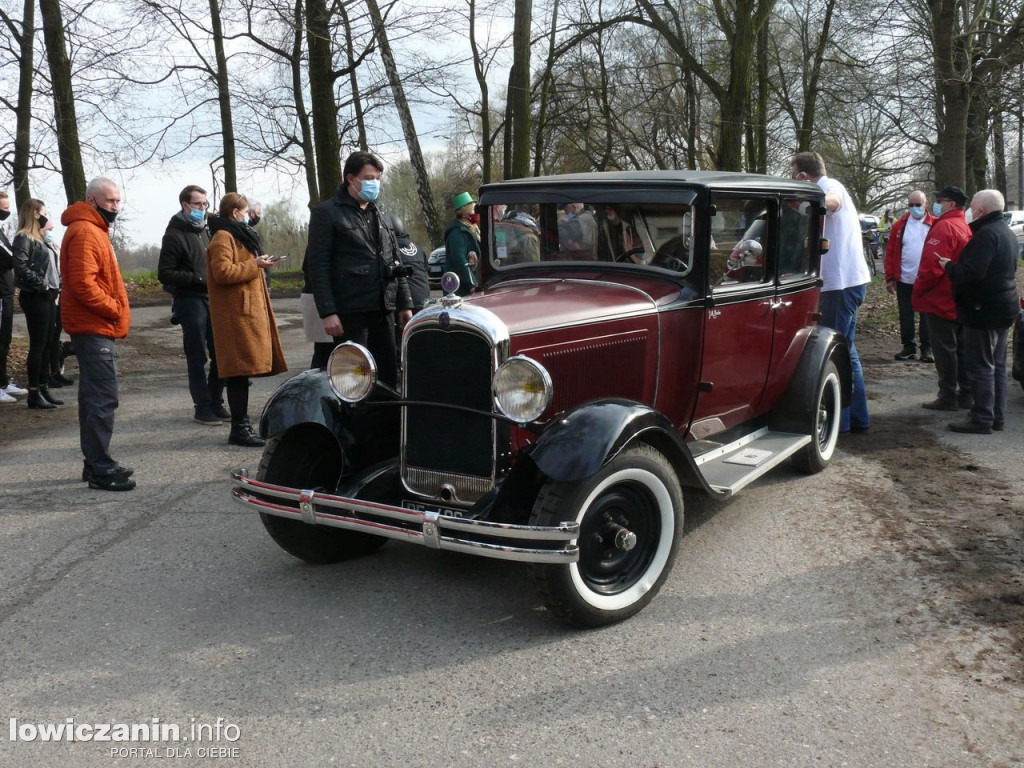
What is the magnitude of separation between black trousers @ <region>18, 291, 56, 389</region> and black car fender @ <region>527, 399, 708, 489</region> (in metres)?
6.34

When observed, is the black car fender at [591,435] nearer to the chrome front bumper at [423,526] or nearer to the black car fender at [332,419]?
the chrome front bumper at [423,526]

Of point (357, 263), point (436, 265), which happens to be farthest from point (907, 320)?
point (436, 265)

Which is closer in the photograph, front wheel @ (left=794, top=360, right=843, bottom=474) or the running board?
the running board

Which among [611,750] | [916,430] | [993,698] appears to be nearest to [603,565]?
[611,750]

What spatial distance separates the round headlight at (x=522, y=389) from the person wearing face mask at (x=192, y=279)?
4.03 meters

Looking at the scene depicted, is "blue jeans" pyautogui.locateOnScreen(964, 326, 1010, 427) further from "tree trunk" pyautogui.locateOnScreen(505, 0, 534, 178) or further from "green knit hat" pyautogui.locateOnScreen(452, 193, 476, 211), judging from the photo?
"tree trunk" pyautogui.locateOnScreen(505, 0, 534, 178)

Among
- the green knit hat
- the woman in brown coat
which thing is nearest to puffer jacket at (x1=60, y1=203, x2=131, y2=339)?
the woman in brown coat

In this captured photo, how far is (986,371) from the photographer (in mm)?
6762

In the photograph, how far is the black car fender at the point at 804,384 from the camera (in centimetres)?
556

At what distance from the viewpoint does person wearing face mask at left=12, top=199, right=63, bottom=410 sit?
8.18 meters

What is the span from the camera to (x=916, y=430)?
6.95 metres

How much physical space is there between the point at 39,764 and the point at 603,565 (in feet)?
6.90

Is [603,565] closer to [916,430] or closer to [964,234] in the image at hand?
[916,430]

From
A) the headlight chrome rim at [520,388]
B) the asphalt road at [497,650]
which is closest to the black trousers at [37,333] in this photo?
the asphalt road at [497,650]
